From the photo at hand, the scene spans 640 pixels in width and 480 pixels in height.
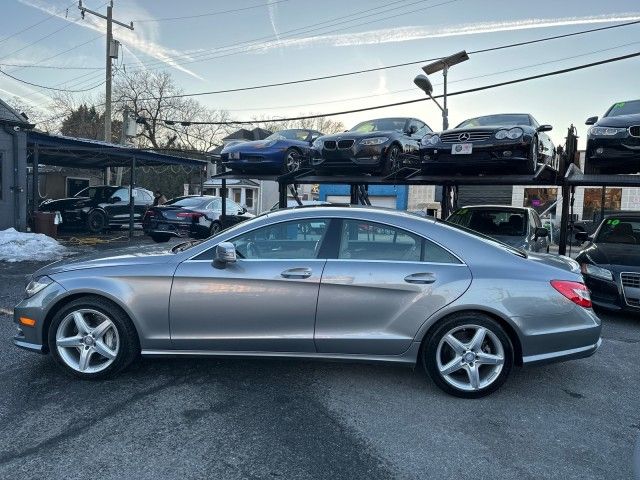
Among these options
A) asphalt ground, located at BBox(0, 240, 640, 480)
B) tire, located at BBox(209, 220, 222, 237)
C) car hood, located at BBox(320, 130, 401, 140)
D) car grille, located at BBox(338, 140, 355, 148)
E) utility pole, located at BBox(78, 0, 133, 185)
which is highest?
utility pole, located at BBox(78, 0, 133, 185)

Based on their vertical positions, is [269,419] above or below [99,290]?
below

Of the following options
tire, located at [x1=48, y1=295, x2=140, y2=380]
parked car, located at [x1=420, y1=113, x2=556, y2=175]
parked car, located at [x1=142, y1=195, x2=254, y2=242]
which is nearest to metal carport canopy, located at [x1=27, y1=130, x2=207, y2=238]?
parked car, located at [x1=142, y1=195, x2=254, y2=242]

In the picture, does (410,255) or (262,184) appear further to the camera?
(262,184)

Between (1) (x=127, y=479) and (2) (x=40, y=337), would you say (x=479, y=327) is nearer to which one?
(1) (x=127, y=479)

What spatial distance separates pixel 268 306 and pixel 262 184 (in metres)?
36.2

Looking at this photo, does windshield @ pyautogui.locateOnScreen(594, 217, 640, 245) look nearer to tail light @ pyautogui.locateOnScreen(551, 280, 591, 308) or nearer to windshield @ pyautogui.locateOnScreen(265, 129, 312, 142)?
tail light @ pyautogui.locateOnScreen(551, 280, 591, 308)

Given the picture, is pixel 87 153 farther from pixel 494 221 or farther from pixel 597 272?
pixel 597 272

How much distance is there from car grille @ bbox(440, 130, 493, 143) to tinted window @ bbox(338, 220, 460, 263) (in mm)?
5299

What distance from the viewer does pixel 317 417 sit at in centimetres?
326

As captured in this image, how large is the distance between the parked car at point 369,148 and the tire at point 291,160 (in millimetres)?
754

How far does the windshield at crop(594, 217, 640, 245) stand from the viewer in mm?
7304

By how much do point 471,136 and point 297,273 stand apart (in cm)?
596

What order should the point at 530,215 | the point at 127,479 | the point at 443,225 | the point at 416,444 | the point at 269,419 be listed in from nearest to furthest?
the point at 127,479
the point at 416,444
the point at 269,419
the point at 443,225
the point at 530,215

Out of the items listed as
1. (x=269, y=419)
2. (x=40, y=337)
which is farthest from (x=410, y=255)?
(x=40, y=337)
